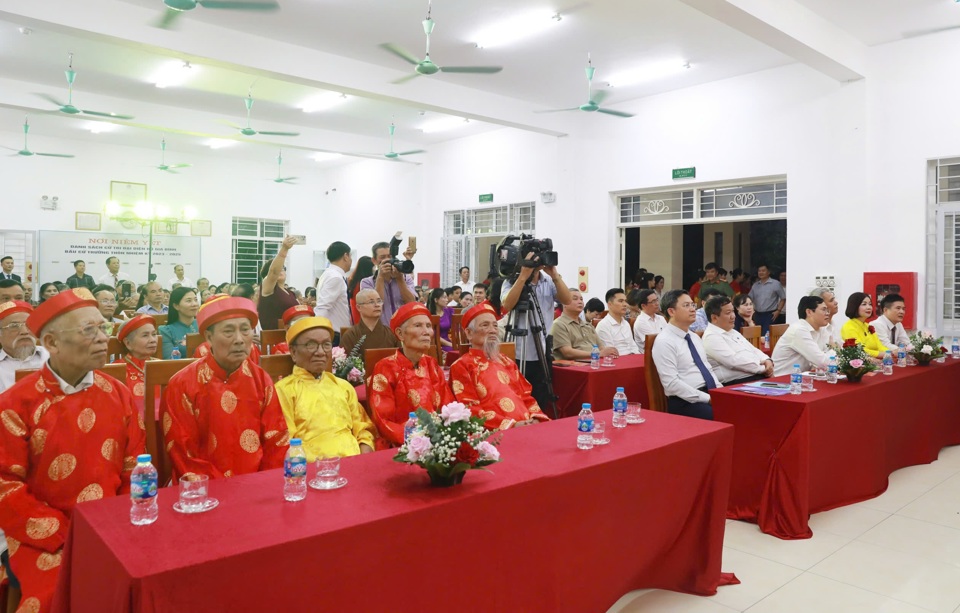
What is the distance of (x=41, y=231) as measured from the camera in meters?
12.4

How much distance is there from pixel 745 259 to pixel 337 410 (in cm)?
1174

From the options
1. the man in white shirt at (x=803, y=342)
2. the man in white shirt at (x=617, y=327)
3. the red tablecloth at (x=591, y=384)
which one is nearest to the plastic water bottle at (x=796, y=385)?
the man in white shirt at (x=803, y=342)

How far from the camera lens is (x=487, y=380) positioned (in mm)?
3434

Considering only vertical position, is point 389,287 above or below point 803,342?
above

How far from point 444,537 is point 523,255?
2.96 metres

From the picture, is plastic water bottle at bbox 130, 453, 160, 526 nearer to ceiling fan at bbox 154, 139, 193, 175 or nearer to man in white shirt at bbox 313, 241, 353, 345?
man in white shirt at bbox 313, 241, 353, 345

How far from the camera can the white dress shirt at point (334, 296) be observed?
5.23 meters

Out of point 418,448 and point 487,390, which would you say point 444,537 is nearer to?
point 418,448

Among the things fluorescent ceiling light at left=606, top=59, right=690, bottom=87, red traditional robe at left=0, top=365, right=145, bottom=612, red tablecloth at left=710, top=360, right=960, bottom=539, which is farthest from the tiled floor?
fluorescent ceiling light at left=606, top=59, right=690, bottom=87

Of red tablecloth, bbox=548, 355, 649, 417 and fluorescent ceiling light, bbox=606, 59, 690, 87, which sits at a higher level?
fluorescent ceiling light, bbox=606, 59, 690, 87

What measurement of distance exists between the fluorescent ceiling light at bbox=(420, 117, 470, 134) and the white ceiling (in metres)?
0.17

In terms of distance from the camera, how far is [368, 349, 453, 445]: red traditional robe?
2.97m

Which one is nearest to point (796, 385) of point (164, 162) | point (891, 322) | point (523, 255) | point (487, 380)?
point (487, 380)

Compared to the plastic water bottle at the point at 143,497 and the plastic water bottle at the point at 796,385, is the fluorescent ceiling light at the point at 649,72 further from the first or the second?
the plastic water bottle at the point at 143,497
